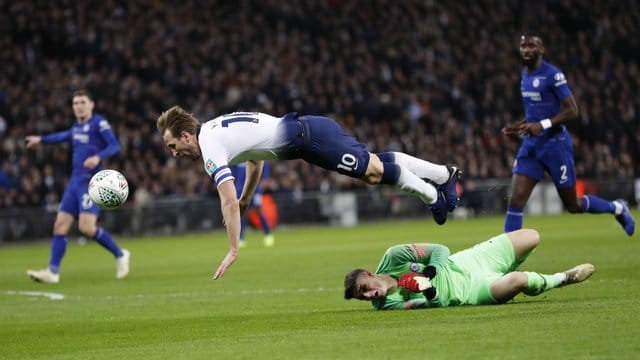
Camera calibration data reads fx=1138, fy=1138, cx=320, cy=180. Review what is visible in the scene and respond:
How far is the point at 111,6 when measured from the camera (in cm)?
3859

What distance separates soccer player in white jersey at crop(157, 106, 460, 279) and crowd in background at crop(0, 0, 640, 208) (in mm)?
20907

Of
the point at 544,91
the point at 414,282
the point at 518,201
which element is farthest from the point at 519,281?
the point at 544,91

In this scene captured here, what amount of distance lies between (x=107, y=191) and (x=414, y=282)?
14.3 feet

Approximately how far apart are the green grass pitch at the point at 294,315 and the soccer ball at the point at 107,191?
1.24m

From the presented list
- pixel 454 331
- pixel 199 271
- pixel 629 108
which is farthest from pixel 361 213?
pixel 454 331

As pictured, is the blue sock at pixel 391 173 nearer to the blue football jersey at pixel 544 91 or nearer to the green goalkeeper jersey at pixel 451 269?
the green goalkeeper jersey at pixel 451 269

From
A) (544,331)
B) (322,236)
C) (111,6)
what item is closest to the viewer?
(544,331)

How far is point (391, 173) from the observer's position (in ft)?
37.9

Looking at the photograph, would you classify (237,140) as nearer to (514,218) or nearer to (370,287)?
(370,287)

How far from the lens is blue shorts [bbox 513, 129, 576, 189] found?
589 inches

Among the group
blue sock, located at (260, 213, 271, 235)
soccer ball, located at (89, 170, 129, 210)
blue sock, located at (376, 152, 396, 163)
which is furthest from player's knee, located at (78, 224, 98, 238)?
blue sock, located at (260, 213, 271, 235)

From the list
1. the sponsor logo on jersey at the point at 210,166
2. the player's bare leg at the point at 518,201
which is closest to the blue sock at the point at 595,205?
the player's bare leg at the point at 518,201

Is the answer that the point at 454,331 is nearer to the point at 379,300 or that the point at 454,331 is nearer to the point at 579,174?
the point at 379,300

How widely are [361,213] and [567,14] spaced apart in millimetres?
13603
